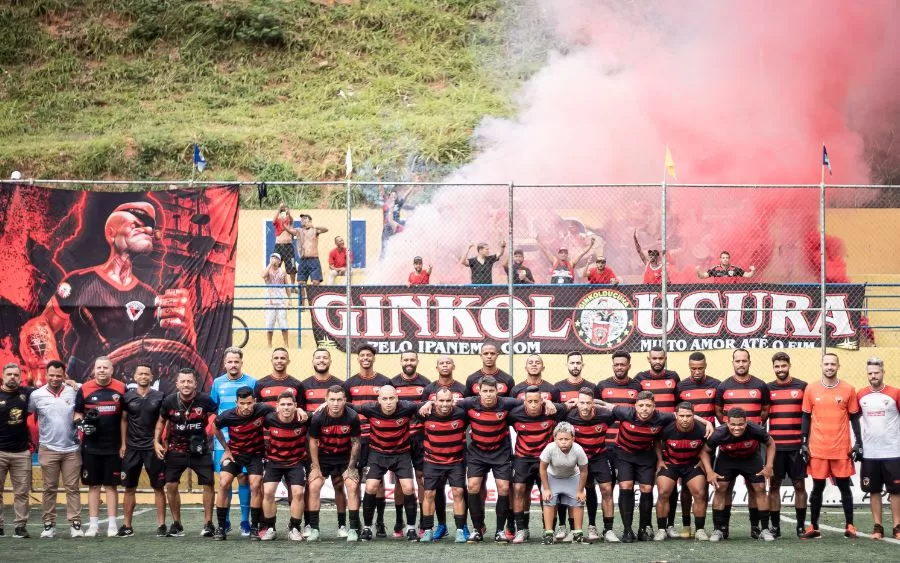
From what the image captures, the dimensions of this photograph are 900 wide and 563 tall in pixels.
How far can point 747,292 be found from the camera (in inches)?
691

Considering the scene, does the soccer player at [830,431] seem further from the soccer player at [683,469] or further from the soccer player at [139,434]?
the soccer player at [139,434]

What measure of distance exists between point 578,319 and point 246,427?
5.95 meters

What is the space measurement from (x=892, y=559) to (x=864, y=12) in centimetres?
2014

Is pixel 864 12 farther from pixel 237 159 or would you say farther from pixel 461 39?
pixel 237 159

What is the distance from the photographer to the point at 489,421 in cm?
1245

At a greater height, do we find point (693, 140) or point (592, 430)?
point (693, 140)

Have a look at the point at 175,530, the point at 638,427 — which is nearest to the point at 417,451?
the point at 638,427

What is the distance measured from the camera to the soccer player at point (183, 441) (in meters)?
12.6

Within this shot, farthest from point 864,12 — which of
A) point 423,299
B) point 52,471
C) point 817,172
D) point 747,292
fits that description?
point 52,471

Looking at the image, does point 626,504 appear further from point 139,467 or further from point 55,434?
point 55,434

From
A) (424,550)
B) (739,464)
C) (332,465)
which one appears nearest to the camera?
(424,550)

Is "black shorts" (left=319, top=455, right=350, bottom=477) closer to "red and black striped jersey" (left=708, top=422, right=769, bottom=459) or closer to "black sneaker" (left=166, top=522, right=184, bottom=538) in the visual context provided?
"black sneaker" (left=166, top=522, right=184, bottom=538)

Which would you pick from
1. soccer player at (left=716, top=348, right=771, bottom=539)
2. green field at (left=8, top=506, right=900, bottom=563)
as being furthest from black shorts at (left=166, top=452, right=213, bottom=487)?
soccer player at (left=716, top=348, right=771, bottom=539)

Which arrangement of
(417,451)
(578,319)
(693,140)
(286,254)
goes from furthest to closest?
(693,140)
(286,254)
(578,319)
(417,451)
